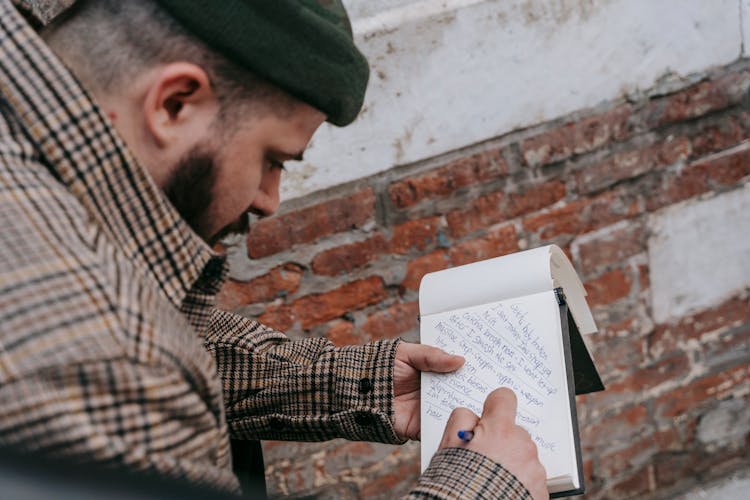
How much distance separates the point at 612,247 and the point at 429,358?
74cm

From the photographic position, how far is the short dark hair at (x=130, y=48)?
2.57 feet

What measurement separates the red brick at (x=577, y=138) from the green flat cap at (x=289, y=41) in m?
0.72

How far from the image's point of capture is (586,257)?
164 cm

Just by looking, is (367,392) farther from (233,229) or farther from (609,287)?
(609,287)

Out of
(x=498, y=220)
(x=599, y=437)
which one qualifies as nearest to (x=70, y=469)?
(x=498, y=220)

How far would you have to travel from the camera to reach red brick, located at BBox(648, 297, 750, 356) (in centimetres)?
176

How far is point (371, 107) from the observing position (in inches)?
55.4

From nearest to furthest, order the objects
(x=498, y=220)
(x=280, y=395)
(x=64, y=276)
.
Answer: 1. (x=64, y=276)
2. (x=280, y=395)
3. (x=498, y=220)

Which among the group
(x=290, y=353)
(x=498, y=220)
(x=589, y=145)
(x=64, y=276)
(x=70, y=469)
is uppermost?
(x=589, y=145)

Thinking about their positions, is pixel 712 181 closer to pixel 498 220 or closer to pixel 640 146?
pixel 640 146

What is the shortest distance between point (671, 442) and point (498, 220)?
72 centimetres

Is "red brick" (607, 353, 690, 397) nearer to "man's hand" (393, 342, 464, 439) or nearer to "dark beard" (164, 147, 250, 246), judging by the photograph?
"man's hand" (393, 342, 464, 439)

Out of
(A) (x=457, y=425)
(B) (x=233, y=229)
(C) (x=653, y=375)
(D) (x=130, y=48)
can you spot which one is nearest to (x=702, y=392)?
(C) (x=653, y=375)

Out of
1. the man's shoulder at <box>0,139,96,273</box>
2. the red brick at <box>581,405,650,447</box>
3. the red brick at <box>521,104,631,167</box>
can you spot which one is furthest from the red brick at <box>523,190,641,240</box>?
the man's shoulder at <box>0,139,96,273</box>
